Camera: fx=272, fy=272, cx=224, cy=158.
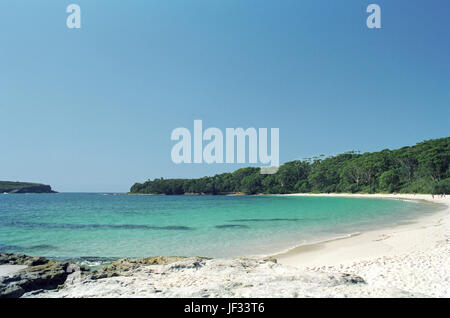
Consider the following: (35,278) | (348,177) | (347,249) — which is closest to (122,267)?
(35,278)

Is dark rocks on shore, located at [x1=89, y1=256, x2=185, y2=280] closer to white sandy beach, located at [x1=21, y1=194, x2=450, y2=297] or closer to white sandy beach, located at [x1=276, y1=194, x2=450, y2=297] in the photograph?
white sandy beach, located at [x1=21, y1=194, x2=450, y2=297]

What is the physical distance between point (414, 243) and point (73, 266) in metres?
12.6

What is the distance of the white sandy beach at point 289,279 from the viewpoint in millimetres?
5281

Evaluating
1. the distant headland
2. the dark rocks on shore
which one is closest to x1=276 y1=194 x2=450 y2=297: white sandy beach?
the dark rocks on shore

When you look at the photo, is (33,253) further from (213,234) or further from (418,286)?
(418,286)

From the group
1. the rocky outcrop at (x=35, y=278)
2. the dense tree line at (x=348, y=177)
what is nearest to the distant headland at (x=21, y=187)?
the dense tree line at (x=348, y=177)

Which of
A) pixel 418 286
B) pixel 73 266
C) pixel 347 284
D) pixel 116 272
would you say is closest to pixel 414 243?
pixel 418 286

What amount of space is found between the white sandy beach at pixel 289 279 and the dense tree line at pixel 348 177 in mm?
60289

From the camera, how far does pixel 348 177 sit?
99812mm

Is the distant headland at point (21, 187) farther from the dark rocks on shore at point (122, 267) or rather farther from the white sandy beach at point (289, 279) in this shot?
the white sandy beach at point (289, 279)

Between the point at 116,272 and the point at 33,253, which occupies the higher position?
the point at 116,272

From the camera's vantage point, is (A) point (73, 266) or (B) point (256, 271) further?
(A) point (73, 266)
